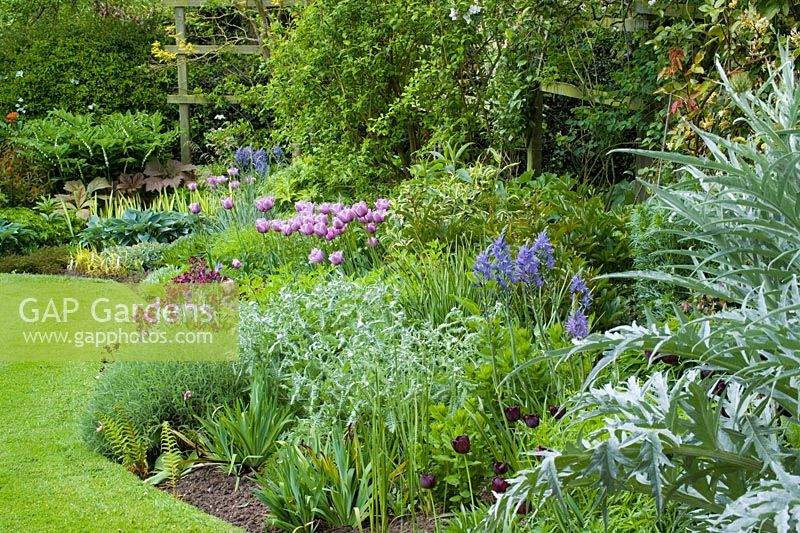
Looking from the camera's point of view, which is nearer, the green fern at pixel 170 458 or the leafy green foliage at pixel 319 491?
the leafy green foliage at pixel 319 491

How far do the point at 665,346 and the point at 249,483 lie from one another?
2041 millimetres

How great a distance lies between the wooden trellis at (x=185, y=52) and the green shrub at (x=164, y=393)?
724cm

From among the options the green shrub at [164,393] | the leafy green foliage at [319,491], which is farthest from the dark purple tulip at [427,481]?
the green shrub at [164,393]

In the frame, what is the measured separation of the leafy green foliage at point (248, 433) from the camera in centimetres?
365

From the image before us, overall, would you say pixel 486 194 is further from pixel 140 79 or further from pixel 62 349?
pixel 140 79

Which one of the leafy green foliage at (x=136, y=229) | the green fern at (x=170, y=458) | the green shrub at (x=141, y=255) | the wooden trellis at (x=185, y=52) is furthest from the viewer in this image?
the wooden trellis at (x=185, y=52)

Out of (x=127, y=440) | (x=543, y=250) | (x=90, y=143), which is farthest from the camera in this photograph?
(x=90, y=143)

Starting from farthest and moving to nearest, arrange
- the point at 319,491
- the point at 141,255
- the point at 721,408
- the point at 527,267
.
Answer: the point at 141,255
the point at 527,267
the point at 319,491
the point at 721,408

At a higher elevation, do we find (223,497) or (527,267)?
(527,267)

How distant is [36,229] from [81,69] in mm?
4016

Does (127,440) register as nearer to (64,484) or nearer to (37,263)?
(64,484)

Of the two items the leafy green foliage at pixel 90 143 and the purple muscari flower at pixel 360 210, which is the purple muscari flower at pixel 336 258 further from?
the leafy green foliage at pixel 90 143

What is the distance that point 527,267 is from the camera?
3.21m

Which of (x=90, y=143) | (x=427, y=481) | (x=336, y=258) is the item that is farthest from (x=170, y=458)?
(x=90, y=143)
